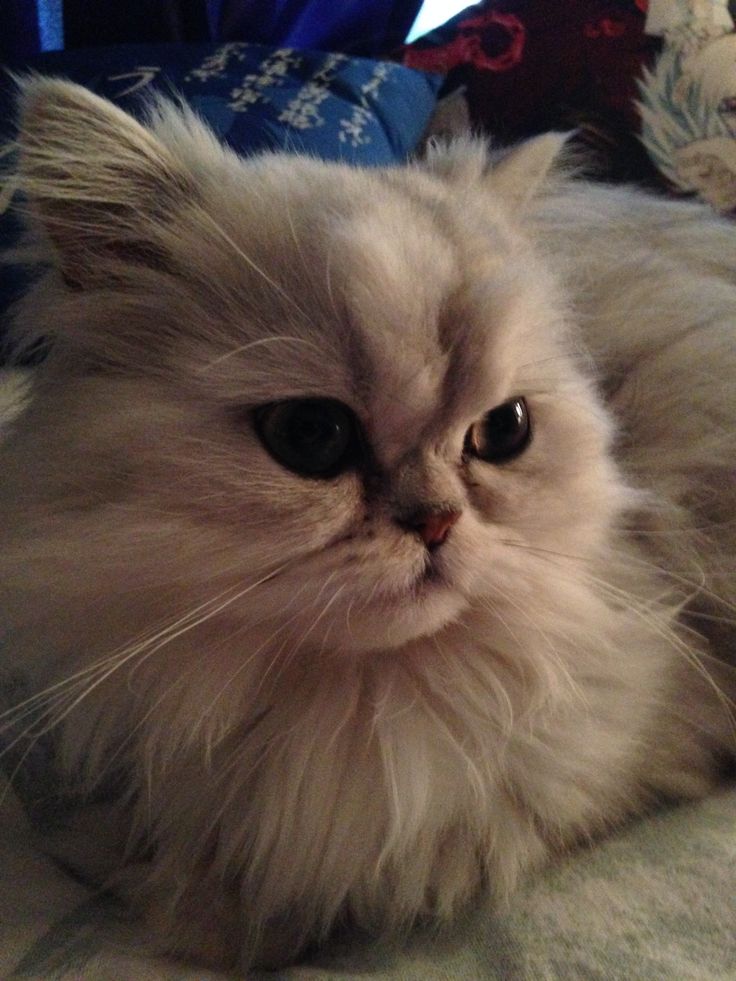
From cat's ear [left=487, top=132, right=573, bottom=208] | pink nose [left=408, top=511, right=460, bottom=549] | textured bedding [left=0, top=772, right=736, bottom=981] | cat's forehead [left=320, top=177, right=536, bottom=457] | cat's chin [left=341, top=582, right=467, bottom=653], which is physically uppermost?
cat's ear [left=487, top=132, right=573, bottom=208]

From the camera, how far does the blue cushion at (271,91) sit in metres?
1.61

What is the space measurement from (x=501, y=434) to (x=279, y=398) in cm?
24

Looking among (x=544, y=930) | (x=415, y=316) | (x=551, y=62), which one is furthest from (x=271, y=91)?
(x=544, y=930)

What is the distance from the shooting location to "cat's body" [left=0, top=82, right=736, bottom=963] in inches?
28.0

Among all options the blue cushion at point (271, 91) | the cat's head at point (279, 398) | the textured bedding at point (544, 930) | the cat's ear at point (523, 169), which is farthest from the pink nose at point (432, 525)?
the blue cushion at point (271, 91)

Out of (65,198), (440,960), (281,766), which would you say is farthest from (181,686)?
(65,198)

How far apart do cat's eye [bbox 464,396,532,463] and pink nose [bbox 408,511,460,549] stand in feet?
0.38

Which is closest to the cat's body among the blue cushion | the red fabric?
the blue cushion

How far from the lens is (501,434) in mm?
832

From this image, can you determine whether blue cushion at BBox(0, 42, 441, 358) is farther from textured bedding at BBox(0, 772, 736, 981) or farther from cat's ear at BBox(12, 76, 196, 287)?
textured bedding at BBox(0, 772, 736, 981)

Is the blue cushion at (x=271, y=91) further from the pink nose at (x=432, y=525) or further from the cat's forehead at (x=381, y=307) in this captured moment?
the pink nose at (x=432, y=525)

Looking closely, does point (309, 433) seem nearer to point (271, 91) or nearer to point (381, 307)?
point (381, 307)

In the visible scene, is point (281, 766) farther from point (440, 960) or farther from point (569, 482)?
point (569, 482)

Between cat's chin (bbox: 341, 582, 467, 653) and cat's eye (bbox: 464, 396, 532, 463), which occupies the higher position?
cat's eye (bbox: 464, 396, 532, 463)
